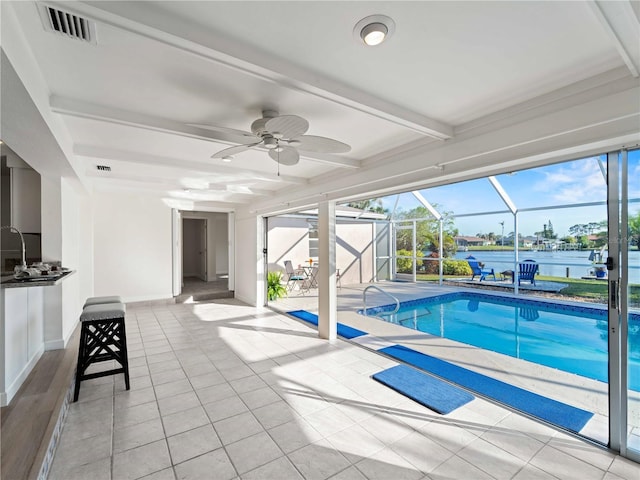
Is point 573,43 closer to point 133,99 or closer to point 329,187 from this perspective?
point 133,99

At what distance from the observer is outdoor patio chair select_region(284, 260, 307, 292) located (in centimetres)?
853

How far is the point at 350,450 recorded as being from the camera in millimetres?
2143

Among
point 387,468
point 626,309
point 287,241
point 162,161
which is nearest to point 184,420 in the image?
point 387,468

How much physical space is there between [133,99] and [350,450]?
2.96 meters

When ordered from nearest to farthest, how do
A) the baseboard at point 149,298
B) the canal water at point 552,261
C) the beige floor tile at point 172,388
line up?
1. the beige floor tile at point 172,388
2. the baseboard at point 149,298
3. the canal water at point 552,261

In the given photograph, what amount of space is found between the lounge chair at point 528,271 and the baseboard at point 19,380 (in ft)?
32.4

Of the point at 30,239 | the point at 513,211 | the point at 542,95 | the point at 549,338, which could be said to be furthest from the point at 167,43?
the point at 513,211

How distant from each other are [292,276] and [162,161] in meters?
5.52

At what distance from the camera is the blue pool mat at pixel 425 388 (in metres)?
2.74

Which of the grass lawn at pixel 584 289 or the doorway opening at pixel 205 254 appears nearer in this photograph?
the grass lawn at pixel 584 289

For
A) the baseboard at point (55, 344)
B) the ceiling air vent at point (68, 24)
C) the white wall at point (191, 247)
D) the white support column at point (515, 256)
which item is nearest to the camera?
the ceiling air vent at point (68, 24)

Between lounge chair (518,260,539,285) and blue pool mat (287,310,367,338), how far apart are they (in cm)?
600

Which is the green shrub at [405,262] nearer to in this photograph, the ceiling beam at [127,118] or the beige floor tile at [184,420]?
the ceiling beam at [127,118]

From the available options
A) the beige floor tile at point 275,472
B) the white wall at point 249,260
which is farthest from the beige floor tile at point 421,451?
the white wall at point 249,260
